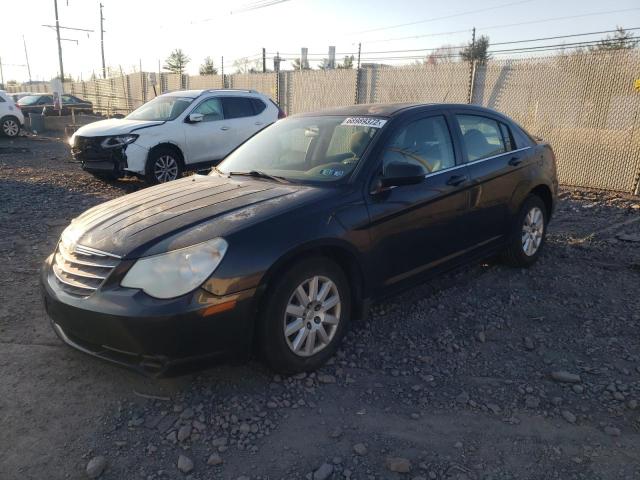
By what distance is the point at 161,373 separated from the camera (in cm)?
282

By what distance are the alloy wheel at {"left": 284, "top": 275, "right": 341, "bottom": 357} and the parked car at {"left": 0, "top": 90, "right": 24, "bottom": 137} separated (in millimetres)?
18689

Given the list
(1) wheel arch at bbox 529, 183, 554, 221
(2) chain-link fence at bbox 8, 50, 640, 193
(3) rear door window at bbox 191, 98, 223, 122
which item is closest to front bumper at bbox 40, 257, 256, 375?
(1) wheel arch at bbox 529, 183, 554, 221

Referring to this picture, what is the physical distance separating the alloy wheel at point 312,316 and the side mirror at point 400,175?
0.82 metres

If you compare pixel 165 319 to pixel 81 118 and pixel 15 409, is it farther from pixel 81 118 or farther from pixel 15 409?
pixel 81 118

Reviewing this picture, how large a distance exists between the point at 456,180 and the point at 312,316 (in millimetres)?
1733

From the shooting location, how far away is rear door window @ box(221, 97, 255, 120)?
10.4 m

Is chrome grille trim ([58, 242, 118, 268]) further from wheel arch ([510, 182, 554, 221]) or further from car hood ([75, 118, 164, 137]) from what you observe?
car hood ([75, 118, 164, 137])

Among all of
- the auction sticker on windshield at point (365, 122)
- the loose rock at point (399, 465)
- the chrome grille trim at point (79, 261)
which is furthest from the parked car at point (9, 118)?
the loose rock at point (399, 465)

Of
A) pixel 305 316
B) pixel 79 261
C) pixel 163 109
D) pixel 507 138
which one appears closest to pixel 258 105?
pixel 163 109

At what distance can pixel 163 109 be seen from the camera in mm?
10055

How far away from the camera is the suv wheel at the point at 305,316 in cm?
303

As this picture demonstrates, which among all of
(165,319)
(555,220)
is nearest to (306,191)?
(165,319)

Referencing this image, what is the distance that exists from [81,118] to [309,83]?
1500 cm

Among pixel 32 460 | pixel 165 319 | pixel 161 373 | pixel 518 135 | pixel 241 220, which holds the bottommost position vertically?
pixel 32 460
